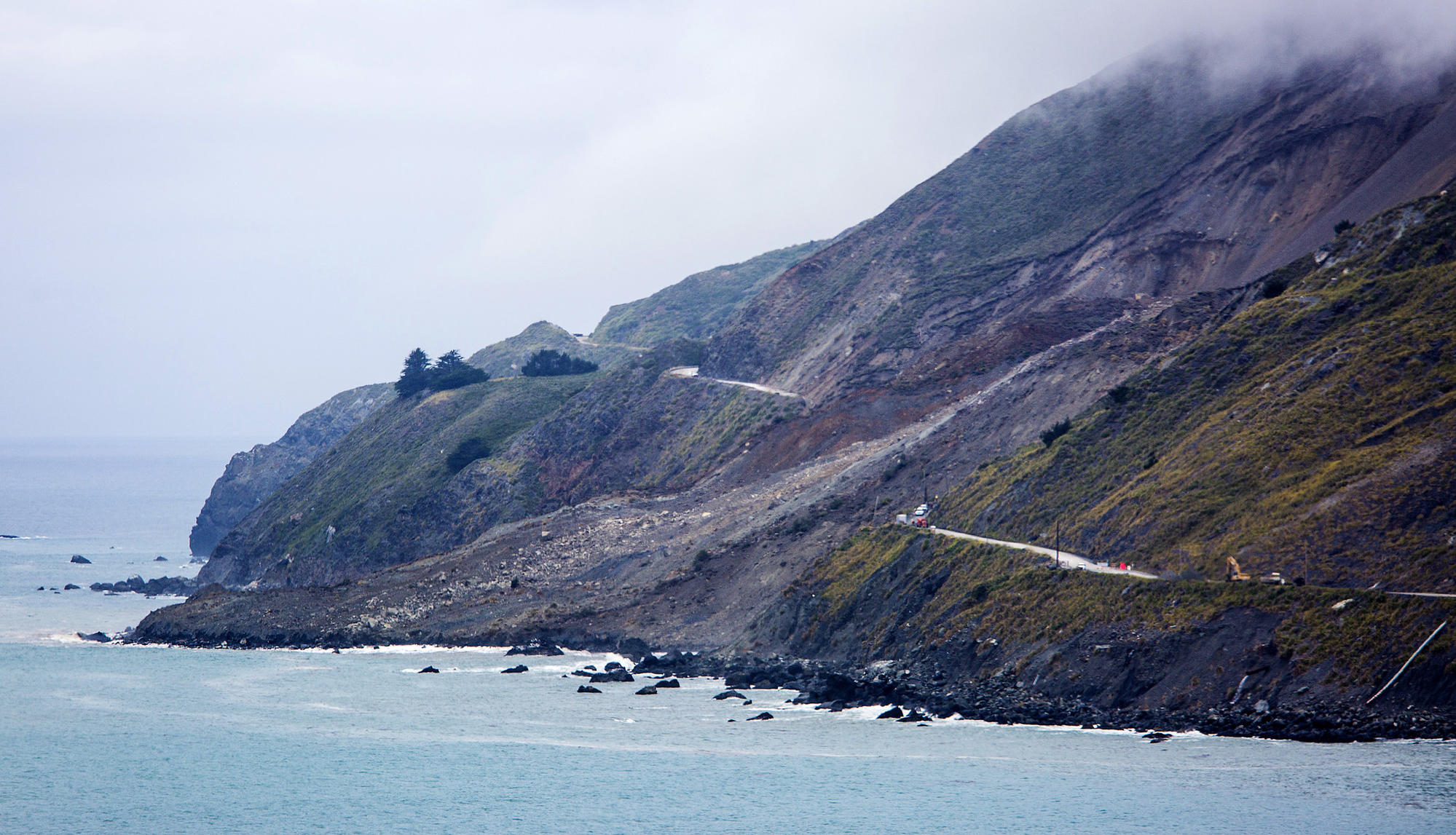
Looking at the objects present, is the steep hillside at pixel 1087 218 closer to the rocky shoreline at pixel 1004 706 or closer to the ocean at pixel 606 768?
the rocky shoreline at pixel 1004 706

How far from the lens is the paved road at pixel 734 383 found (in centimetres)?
12123

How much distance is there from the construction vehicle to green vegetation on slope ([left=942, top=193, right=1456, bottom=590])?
0.84 meters

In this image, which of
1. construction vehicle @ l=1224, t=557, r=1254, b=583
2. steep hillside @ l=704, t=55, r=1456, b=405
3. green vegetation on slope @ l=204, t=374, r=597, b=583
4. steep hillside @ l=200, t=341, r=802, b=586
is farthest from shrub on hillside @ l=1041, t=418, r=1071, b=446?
green vegetation on slope @ l=204, t=374, r=597, b=583

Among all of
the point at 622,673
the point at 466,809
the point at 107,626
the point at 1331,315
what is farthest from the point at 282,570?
the point at 1331,315

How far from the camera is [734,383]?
426ft

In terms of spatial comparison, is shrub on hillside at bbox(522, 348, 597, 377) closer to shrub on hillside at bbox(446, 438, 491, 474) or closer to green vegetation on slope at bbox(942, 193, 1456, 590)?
shrub on hillside at bbox(446, 438, 491, 474)

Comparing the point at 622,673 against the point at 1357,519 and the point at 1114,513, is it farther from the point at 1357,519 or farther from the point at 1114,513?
the point at 1357,519

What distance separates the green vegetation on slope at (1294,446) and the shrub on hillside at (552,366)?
3457 inches

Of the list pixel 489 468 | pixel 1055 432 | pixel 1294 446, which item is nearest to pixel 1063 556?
pixel 1294 446

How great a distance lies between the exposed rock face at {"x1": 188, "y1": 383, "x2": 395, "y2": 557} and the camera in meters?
174

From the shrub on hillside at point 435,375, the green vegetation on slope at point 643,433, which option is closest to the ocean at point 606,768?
the green vegetation on slope at point 643,433

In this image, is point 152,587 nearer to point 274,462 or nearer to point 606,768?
point 274,462

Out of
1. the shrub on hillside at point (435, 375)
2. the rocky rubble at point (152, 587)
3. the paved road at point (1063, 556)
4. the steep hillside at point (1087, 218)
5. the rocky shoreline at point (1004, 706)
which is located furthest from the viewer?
the shrub on hillside at point (435, 375)

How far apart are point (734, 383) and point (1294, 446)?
7266 cm
